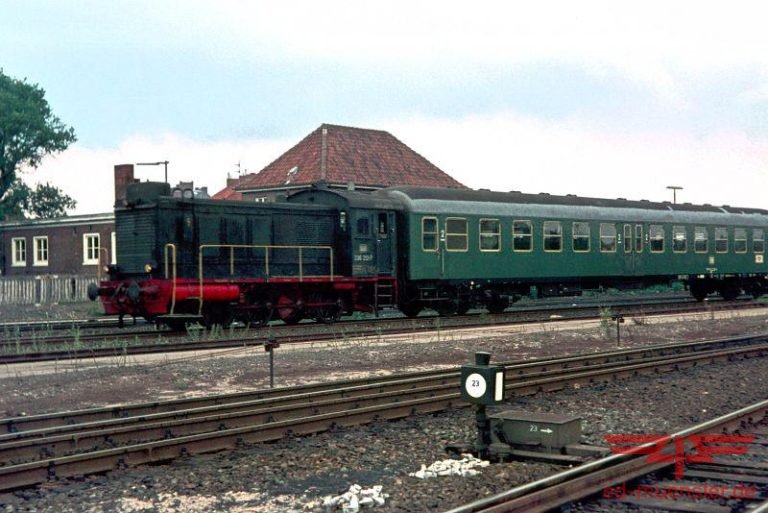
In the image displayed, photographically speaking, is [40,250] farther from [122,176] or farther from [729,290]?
[729,290]

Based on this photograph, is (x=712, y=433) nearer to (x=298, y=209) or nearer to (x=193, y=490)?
(x=193, y=490)

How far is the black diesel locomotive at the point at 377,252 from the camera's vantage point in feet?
66.4

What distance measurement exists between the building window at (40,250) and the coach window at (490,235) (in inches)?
1153

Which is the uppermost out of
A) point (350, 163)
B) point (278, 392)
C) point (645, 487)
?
point (350, 163)

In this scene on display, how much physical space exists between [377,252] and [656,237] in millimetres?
12395

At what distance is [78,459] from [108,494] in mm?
731

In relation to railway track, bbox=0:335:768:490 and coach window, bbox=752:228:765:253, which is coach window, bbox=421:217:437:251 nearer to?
railway track, bbox=0:335:768:490

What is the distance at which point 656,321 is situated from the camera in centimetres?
2522

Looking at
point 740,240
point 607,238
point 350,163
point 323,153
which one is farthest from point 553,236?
point 323,153

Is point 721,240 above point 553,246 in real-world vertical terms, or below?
above

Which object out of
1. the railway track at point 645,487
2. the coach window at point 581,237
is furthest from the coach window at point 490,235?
the railway track at point 645,487

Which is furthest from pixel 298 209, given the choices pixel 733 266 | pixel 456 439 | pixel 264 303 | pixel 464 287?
pixel 733 266

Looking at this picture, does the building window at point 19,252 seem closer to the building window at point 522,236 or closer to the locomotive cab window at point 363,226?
the locomotive cab window at point 363,226

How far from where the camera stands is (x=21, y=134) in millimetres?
61250
